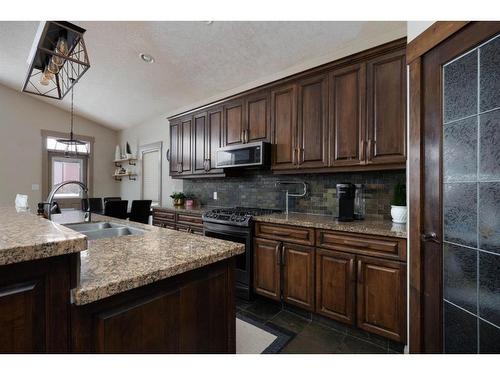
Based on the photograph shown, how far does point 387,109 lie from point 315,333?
1.91 meters

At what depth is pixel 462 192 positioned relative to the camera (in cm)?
126

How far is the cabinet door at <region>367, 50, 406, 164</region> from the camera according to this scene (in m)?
1.93

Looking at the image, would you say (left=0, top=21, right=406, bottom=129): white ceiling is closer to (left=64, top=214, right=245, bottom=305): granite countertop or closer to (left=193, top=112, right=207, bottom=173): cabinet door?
(left=193, top=112, right=207, bottom=173): cabinet door

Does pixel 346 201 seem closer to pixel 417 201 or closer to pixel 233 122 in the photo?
pixel 417 201

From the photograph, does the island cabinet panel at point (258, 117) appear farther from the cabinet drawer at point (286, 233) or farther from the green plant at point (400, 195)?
the green plant at point (400, 195)

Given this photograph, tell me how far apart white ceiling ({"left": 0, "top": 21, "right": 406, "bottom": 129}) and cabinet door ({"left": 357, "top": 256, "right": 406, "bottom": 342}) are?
6.65ft

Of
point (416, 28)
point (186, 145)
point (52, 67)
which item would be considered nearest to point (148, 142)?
point (186, 145)

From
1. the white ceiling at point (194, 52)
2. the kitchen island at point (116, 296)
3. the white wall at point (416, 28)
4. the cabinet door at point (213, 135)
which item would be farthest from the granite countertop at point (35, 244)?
the cabinet door at point (213, 135)

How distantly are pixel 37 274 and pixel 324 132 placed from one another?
Result: 89.0 inches

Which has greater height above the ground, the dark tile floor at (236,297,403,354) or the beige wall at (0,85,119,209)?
the beige wall at (0,85,119,209)

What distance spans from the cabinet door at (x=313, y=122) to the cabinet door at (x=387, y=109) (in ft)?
1.32

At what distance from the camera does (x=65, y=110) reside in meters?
5.69

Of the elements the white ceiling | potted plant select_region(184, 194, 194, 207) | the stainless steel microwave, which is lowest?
potted plant select_region(184, 194, 194, 207)

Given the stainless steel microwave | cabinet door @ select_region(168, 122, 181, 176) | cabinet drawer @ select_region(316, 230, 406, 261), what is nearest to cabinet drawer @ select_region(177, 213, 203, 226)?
the stainless steel microwave
